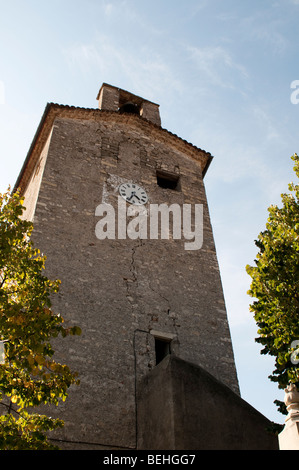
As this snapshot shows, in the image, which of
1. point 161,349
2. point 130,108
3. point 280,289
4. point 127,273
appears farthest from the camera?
point 130,108

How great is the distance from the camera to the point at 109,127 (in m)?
13.4

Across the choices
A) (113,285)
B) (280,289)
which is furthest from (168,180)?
(280,289)

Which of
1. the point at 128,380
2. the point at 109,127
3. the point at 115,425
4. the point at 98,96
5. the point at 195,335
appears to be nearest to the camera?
the point at 115,425

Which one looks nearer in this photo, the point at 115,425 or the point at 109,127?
the point at 115,425

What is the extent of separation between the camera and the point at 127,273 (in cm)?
991

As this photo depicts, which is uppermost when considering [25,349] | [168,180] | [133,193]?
[168,180]

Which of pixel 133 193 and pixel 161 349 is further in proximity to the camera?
pixel 133 193

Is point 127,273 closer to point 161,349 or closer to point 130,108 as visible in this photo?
point 161,349

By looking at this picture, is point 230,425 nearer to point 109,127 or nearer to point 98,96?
point 109,127

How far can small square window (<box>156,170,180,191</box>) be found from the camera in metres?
13.1

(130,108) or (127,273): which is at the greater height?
(130,108)

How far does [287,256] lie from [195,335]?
3832 millimetres

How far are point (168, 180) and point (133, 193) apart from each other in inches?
77.7
